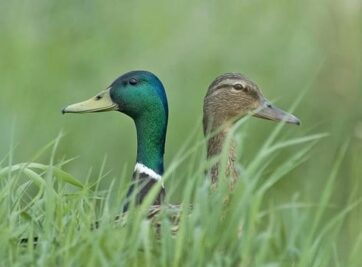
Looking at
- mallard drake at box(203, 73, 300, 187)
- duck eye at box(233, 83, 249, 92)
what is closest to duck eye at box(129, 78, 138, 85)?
mallard drake at box(203, 73, 300, 187)

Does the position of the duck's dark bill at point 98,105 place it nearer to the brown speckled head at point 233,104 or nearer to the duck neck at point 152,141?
the duck neck at point 152,141

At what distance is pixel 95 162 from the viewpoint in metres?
8.87

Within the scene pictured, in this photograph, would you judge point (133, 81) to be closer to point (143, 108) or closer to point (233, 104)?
point (143, 108)

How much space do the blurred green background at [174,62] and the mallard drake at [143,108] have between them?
1.43 meters

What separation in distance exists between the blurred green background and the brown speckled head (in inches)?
57.4

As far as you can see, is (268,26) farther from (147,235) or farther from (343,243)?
(147,235)

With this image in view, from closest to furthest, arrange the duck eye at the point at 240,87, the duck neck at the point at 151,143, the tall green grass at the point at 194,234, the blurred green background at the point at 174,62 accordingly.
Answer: the tall green grass at the point at 194,234
the duck neck at the point at 151,143
the duck eye at the point at 240,87
the blurred green background at the point at 174,62

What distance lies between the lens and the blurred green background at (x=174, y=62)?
898cm

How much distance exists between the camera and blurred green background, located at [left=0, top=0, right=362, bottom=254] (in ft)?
29.5

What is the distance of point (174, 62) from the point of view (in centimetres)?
956

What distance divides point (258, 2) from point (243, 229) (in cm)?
517

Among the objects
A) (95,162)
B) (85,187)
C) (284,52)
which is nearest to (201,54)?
(284,52)

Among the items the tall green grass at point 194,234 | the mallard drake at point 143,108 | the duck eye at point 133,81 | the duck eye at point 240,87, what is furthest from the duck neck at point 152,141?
the tall green grass at point 194,234

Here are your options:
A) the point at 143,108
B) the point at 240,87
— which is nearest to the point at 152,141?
the point at 143,108
